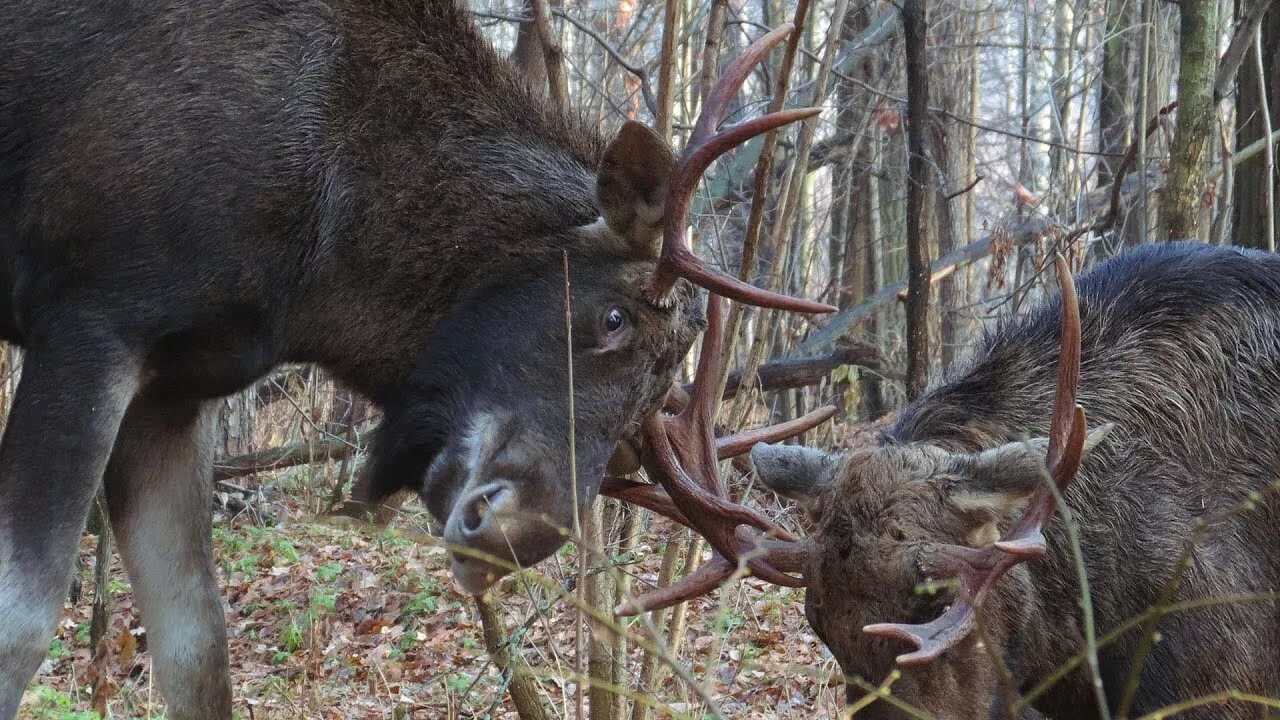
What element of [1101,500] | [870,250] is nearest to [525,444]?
[1101,500]

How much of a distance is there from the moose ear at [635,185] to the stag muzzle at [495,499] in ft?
2.52

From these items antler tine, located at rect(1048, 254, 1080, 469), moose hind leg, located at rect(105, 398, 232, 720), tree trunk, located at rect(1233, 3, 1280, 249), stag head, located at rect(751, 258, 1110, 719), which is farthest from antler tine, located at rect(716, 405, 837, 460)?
tree trunk, located at rect(1233, 3, 1280, 249)

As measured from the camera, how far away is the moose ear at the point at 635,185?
14.1 feet

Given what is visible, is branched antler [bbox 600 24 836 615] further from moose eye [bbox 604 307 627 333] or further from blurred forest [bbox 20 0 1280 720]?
blurred forest [bbox 20 0 1280 720]

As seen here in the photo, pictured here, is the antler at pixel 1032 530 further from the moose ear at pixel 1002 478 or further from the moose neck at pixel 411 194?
the moose neck at pixel 411 194

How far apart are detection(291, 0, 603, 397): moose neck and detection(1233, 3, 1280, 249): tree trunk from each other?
4.74 metres

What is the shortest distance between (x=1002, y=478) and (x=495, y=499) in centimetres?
154

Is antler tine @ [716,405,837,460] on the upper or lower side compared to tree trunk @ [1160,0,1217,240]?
lower

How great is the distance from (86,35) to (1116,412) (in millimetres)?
3635

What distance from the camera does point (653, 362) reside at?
15.0 feet

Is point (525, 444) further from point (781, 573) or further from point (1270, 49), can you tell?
point (1270, 49)

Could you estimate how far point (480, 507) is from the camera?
4.17 metres

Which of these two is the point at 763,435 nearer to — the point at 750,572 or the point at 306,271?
the point at 750,572

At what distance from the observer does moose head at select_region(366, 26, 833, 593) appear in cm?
424
